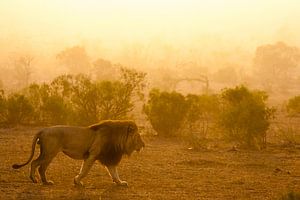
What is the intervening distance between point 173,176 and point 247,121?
851cm

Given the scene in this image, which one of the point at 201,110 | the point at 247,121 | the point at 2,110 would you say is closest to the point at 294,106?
the point at 201,110

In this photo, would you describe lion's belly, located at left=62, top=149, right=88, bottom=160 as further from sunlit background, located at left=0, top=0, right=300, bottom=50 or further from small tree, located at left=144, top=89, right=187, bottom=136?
sunlit background, located at left=0, top=0, right=300, bottom=50

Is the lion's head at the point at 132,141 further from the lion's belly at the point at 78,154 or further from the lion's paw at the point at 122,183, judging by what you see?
the lion's belly at the point at 78,154

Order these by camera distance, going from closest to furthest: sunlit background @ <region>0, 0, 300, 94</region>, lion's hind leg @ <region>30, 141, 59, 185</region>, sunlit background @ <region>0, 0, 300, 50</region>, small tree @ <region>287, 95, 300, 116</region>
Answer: lion's hind leg @ <region>30, 141, 59, 185</region>, small tree @ <region>287, 95, 300, 116</region>, sunlit background @ <region>0, 0, 300, 94</region>, sunlit background @ <region>0, 0, 300, 50</region>

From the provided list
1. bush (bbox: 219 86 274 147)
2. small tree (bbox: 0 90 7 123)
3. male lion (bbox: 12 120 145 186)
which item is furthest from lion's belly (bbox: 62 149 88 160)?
small tree (bbox: 0 90 7 123)

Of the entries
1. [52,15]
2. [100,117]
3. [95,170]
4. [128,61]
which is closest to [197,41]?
[128,61]

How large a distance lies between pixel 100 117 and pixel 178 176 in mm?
13191

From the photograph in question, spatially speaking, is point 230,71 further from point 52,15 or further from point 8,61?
point 52,15

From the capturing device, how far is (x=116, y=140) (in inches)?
491

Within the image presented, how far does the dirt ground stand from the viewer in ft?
38.3

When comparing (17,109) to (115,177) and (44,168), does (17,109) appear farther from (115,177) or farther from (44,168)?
(115,177)

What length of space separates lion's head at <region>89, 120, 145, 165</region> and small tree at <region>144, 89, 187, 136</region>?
12.9 m

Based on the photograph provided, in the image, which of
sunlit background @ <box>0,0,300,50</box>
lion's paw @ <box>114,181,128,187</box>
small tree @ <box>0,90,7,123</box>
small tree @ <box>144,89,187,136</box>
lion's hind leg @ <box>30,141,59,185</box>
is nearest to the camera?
lion's hind leg @ <box>30,141,59,185</box>

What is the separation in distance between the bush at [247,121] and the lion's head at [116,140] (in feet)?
30.8
